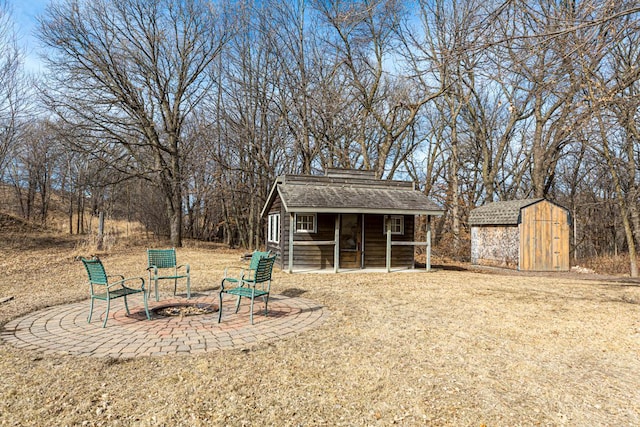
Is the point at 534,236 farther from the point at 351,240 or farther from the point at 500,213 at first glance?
the point at 351,240

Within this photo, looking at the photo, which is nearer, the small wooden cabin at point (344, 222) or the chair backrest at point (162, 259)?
the chair backrest at point (162, 259)

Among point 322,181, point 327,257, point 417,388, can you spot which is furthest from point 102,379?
point 322,181

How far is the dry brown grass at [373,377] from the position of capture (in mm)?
3076

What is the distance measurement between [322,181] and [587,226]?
21.7m

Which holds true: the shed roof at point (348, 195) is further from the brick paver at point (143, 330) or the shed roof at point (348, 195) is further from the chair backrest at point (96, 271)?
the chair backrest at point (96, 271)

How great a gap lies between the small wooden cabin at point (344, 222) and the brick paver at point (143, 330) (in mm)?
5734

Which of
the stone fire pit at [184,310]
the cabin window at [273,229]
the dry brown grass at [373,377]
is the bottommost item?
the dry brown grass at [373,377]

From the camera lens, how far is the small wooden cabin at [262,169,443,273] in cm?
1232

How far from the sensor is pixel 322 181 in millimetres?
13984

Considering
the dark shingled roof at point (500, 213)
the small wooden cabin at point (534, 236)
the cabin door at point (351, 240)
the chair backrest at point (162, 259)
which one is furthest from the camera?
the dark shingled roof at point (500, 213)

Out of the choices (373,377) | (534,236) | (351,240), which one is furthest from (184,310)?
(534,236)

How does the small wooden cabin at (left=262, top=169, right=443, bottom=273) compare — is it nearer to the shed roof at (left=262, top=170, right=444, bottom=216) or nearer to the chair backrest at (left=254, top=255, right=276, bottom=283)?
the shed roof at (left=262, top=170, right=444, bottom=216)

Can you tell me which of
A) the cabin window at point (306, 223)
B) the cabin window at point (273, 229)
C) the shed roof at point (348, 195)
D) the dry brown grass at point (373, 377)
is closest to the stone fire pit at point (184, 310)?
the dry brown grass at point (373, 377)

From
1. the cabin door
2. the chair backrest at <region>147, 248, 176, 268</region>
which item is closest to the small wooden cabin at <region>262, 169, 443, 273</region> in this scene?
the cabin door
